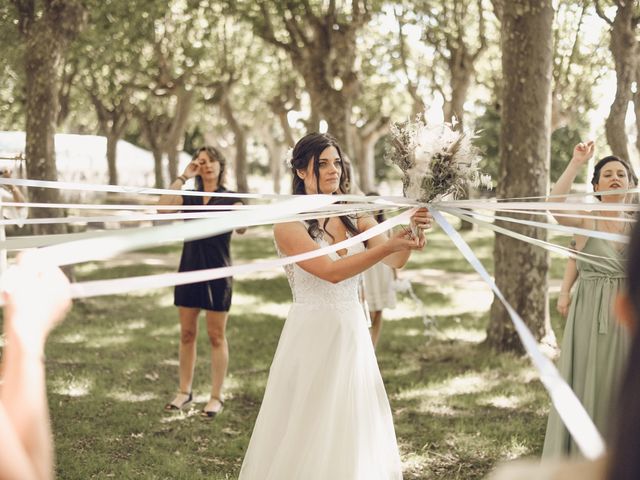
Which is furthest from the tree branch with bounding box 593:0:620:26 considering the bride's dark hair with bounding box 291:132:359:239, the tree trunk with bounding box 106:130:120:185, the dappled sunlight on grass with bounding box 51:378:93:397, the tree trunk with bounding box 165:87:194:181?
the tree trunk with bounding box 106:130:120:185

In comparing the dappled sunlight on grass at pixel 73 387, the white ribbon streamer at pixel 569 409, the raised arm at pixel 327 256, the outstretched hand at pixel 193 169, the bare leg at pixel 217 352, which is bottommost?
the dappled sunlight on grass at pixel 73 387

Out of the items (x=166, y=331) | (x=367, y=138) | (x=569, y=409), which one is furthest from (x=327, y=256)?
(x=367, y=138)

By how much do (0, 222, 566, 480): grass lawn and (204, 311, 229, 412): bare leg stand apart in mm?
190

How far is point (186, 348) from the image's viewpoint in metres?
6.54

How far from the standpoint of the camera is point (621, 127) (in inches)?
379

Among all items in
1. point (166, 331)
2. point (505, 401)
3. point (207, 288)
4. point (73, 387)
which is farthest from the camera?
point (166, 331)

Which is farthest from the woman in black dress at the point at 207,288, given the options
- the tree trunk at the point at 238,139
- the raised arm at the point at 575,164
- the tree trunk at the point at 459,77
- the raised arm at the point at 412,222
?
the tree trunk at the point at 238,139

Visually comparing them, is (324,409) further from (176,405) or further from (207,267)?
(176,405)

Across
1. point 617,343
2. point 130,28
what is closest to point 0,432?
point 617,343

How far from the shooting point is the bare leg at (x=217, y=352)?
21.1 feet

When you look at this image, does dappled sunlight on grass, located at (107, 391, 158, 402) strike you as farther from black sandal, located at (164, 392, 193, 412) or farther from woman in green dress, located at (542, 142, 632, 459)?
woman in green dress, located at (542, 142, 632, 459)

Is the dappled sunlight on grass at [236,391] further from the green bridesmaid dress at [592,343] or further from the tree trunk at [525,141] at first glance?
the green bridesmaid dress at [592,343]

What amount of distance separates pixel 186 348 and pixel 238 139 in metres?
24.0

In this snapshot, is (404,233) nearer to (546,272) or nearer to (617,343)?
(617,343)
